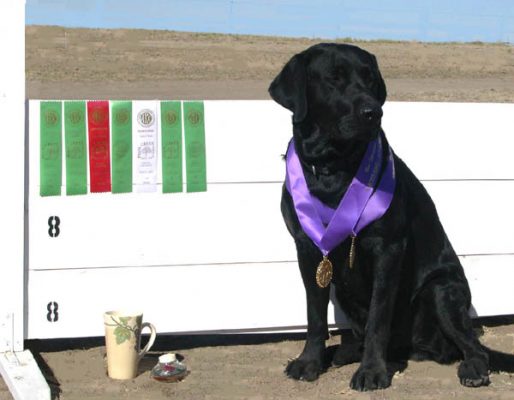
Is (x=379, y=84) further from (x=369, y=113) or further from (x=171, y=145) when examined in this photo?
(x=171, y=145)

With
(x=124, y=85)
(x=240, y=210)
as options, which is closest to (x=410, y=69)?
(x=124, y=85)

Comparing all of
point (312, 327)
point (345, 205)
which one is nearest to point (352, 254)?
point (345, 205)

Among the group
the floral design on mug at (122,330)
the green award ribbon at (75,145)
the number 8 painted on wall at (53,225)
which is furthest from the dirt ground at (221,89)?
the green award ribbon at (75,145)

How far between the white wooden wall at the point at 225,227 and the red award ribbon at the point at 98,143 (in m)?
0.12

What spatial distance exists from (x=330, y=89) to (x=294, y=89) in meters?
0.17

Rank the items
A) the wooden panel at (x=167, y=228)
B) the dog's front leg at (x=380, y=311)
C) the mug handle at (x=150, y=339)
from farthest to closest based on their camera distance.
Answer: the wooden panel at (x=167, y=228) → the mug handle at (x=150, y=339) → the dog's front leg at (x=380, y=311)

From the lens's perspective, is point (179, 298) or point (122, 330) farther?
point (179, 298)

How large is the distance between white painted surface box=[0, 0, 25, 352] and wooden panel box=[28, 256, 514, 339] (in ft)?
0.52

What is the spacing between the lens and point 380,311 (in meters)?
4.29

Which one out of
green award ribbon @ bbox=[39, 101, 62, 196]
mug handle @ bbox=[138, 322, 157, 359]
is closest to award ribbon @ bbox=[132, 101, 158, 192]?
green award ribbon @ bbox=[39, 101, 62, 196]

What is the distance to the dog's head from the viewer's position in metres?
4.02

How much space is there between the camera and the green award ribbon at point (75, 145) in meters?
4.78

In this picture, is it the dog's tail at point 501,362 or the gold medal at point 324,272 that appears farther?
the dog's tail at point 501,362

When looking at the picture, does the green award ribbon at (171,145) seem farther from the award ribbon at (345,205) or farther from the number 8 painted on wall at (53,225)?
the award ribbon at (345,205)
